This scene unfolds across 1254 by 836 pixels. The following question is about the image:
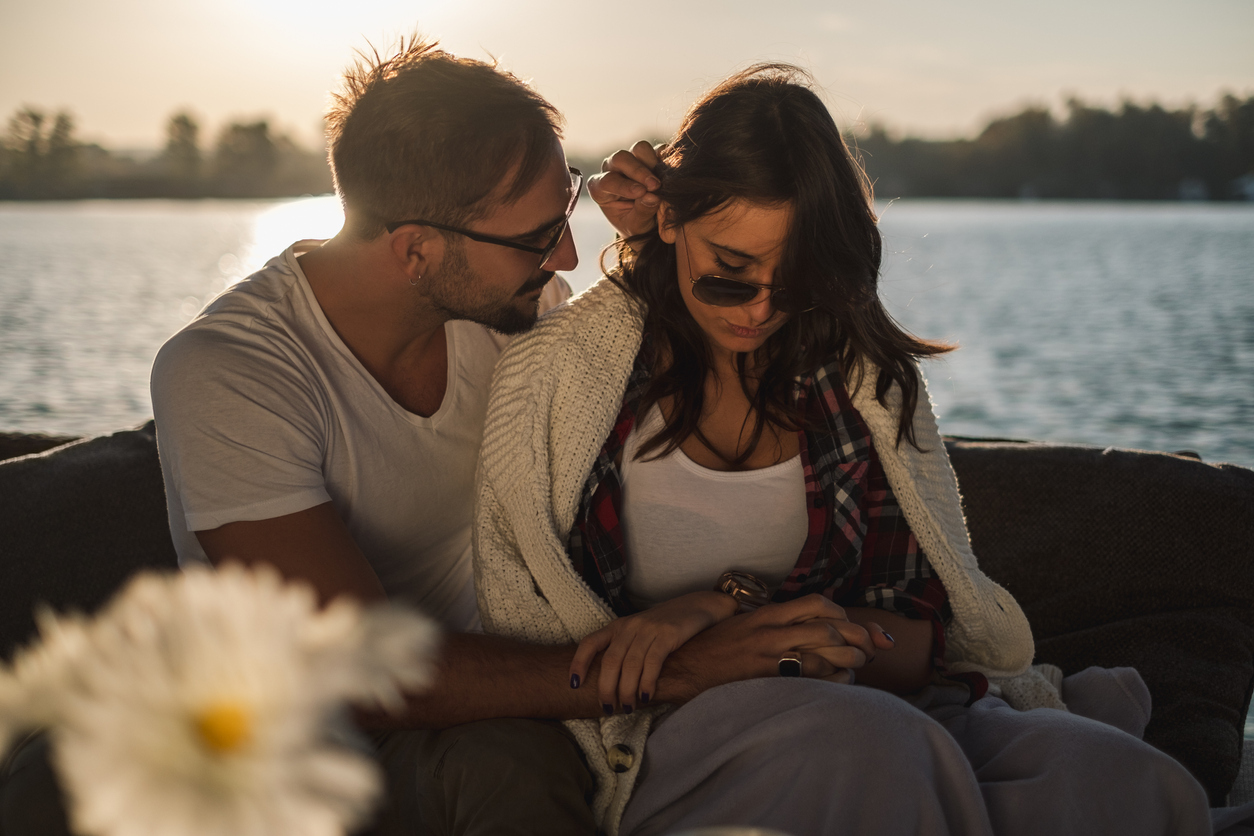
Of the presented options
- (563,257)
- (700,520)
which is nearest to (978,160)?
(563,257)

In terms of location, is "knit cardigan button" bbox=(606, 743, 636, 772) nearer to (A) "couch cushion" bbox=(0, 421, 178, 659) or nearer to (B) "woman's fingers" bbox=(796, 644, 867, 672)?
(B) "woman's fingers" bbox=(796, 644, 867, 672)

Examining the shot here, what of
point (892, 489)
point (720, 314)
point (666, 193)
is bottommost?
point (892, 489)

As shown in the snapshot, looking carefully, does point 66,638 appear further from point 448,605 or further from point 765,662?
point 448,605

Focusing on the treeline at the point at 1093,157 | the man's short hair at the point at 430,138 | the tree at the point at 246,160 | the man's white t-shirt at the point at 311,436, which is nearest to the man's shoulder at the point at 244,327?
the man's white t-shirt at the point at 311,436

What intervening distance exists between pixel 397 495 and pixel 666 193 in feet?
2.65

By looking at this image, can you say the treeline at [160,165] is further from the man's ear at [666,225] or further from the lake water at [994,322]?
the lake water at [994,322]

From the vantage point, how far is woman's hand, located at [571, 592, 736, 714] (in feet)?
5.22

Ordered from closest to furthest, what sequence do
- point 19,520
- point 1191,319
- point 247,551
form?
point 247,551
point 19,520
point 1191,319

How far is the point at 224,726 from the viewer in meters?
0.35

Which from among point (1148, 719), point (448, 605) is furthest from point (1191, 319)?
point (448, 605)

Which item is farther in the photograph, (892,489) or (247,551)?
(892,489)

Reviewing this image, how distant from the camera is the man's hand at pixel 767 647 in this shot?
5.12ft

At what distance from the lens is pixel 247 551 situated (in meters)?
1.51

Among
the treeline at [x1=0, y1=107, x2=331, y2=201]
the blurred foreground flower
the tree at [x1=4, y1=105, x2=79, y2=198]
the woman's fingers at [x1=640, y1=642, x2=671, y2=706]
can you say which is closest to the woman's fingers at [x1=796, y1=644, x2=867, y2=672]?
the woman's fingers at [x1=640, y1=642, x2=671, y2=706]
